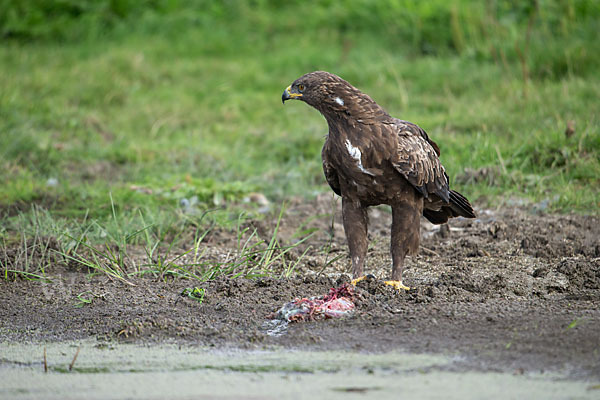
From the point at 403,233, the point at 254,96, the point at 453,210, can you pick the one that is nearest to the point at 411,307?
the point at 403,233

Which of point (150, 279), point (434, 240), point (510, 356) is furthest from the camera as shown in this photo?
point (434, 240)

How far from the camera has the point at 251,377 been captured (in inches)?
135

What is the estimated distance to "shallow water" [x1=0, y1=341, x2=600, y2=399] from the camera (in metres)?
3.19

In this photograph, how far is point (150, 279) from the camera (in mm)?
4953

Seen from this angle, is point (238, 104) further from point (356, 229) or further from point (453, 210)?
point (356, 229)

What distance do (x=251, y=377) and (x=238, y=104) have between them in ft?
22.7

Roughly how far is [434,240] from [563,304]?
1.75 metres

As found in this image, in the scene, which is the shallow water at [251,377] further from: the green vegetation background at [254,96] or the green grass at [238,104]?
the green vegetation background at [254,96]

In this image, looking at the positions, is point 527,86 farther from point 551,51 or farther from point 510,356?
point 510,356

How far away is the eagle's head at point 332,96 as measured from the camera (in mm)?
4441

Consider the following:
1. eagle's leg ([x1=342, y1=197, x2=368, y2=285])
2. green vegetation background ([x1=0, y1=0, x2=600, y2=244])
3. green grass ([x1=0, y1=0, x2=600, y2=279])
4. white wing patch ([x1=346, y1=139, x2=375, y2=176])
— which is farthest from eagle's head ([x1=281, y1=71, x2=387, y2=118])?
green vegetation background ([x1=0, y1=0, x2=600, y2=244])

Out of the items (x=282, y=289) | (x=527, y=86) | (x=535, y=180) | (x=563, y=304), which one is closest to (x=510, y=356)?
(x=563, y=304)

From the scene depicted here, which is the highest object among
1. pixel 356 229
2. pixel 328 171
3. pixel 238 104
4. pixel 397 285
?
pixel 328 171

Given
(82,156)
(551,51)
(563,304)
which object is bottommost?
(82,156)
